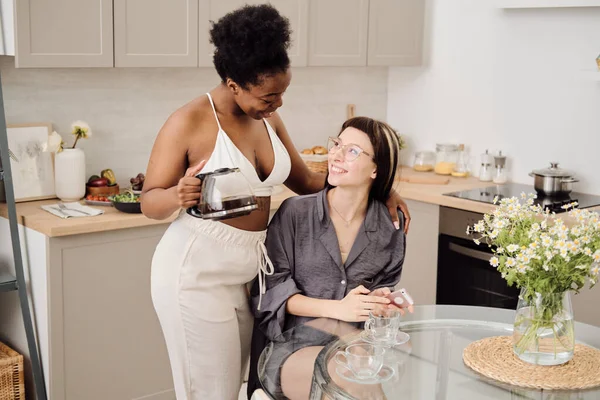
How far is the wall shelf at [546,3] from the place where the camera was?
385cm

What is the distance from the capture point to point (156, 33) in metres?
3.58

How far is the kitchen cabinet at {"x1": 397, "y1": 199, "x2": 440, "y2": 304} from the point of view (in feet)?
13.4

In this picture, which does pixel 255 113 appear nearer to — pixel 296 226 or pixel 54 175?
pixel 296 226

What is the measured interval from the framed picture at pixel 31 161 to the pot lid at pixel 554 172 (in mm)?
2265

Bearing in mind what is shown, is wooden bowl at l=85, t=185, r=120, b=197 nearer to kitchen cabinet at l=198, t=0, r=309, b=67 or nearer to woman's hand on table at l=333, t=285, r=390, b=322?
kitchen cabinet at l=198, t=0, r=309, b=67

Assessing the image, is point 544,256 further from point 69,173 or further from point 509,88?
point 509,88

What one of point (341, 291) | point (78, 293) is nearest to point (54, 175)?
point (78, 293)

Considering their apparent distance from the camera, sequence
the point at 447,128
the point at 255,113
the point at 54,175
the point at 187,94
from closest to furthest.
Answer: the point at 255,113 < the point at 54,175 < the point at 187,94 < the point at 447,128

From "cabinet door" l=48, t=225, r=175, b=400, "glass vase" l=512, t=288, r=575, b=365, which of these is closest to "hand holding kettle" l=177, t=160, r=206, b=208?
"glass vase" l=512, t=288, r=575, b=365

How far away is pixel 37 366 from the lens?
11.1 feet

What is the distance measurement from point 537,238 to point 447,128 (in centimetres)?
283

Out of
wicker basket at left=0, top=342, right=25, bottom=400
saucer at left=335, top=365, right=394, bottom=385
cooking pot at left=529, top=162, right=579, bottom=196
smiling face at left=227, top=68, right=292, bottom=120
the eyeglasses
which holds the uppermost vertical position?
smiling face at left=227, top=68, right=292, bottom=120

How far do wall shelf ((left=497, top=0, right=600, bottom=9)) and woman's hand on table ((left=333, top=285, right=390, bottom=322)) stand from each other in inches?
86.9

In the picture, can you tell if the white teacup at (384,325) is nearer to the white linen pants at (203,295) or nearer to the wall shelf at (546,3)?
the white linen pants at (203,295)
